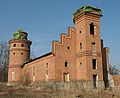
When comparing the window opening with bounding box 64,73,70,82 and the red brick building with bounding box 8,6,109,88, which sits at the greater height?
the red brick building with bounding box 8,6,109,88

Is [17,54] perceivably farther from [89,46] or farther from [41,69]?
[89,46]

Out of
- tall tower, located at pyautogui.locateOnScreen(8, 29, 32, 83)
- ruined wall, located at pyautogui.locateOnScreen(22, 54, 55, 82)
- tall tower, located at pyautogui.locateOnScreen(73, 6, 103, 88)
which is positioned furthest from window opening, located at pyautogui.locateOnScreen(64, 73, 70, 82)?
tall tower, located at pyautogui.locateOnScreen(8, 29, 32, 83)

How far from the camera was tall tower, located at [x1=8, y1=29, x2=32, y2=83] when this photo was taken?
150ft

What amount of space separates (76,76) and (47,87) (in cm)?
482

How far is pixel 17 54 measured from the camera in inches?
1811

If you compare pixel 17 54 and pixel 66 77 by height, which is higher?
pixel 17 54

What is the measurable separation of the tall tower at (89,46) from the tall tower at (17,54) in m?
15.4

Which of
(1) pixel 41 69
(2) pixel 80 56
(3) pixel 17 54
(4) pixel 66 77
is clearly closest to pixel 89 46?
(2) pixel 80 56

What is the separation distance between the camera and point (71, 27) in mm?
35188

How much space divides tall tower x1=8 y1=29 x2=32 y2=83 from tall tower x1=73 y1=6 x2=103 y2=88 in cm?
1540

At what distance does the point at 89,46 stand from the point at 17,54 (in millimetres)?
18650

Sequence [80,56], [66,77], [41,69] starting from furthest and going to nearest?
[41,69], [66,77], [80,56]

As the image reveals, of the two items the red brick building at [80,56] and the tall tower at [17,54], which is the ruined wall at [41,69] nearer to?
the red brick building at [80,56]

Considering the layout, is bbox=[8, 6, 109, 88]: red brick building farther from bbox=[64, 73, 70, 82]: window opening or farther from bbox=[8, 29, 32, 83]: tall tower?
bbox=[8, 29, 32, 83]: tall tower
